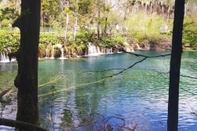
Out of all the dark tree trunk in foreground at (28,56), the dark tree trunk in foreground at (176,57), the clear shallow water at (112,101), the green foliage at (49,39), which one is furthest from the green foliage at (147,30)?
the green foliage at (49,39)

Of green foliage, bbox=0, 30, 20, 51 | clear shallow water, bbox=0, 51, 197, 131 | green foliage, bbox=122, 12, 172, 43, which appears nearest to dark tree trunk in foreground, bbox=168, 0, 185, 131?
green foliage, bbox=122, 12, 172, 43

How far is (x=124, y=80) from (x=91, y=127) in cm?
794

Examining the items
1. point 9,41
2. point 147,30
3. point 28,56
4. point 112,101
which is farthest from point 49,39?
point 28,56

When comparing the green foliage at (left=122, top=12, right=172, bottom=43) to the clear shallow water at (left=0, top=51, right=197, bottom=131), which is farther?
the green foliage at (left=122, top=12, right=172, bottom=43)

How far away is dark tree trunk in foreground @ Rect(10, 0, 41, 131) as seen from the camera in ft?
11.7

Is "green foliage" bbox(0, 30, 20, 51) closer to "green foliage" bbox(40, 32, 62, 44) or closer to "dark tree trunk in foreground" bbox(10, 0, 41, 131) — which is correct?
"dark tree trunk in foreground" bbox(10, 0, 41, 131)

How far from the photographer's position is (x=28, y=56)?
11.7ft

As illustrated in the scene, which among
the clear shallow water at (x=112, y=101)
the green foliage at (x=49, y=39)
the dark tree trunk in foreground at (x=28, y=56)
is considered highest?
the green foliage at (x=49, y=39)

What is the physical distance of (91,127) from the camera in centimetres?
755

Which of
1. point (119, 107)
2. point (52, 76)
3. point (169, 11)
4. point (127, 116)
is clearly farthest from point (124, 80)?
point (169, 11)

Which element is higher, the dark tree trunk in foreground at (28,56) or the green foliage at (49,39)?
the green foliage at (49,39)

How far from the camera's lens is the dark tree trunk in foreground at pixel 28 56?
355 cm

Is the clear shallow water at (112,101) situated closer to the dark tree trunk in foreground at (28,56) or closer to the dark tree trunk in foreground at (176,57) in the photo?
the dark tree trunk in foreground at (28,56)

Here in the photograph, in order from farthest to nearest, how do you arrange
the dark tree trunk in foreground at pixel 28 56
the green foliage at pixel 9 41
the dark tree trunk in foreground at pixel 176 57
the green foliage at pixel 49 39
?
1. the green foliage at pixel 49 39
2. the green foliage at pixel 9 41
3. the dark tree trunk in foreground at pixel 28 56
4. the dark tree trunk in foreground at pixel 176 57
